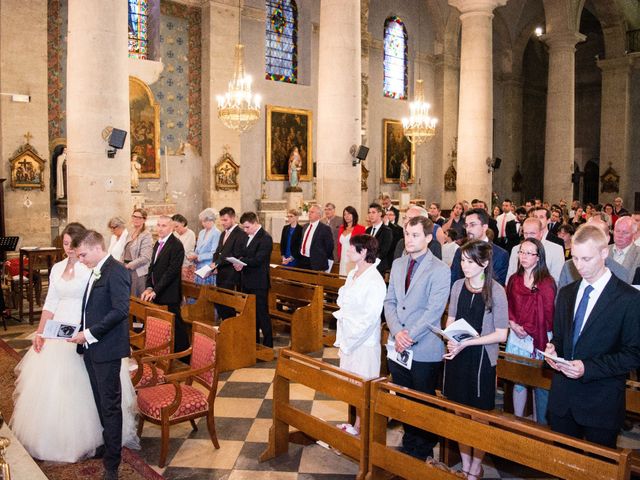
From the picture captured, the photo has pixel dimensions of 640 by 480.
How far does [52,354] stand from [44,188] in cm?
939

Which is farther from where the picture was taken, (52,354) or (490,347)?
(52,354)

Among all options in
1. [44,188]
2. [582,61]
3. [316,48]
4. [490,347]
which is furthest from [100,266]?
[582,61]

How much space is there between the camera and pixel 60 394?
428 cm

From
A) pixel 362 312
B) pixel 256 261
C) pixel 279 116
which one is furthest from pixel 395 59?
pixel 362 312

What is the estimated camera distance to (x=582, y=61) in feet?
92.7

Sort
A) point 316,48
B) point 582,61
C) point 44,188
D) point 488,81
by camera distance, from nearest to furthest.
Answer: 1. point 44,188
2. point 488,81
3. point 316,48
4. point 582,61

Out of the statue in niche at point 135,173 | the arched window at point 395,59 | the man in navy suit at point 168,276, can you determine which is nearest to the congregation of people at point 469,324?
the man in navy suit at point 168,276

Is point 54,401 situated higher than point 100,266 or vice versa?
point 100,266

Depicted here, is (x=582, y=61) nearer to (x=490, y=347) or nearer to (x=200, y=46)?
(x=200, y=46)

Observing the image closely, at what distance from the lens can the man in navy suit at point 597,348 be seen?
10.2ft

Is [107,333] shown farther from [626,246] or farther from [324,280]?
[626,246]

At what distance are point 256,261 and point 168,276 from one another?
103cm

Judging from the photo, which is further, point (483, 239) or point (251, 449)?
point (483, 239)

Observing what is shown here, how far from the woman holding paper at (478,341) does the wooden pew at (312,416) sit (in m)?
0.62
